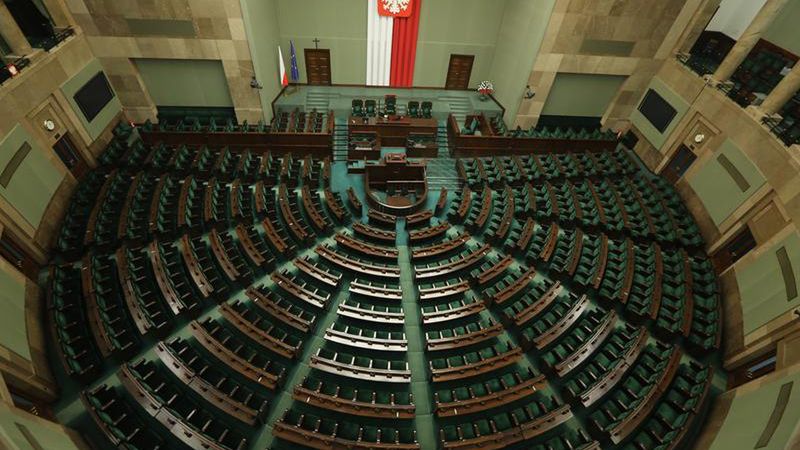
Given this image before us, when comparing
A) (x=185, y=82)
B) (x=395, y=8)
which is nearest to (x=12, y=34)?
(x=185, y=82)

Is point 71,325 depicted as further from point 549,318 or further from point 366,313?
point 549,318

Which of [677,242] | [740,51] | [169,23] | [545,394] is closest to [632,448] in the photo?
[545,394]

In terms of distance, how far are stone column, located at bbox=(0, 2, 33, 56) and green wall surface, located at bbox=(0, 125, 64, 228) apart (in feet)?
6.82

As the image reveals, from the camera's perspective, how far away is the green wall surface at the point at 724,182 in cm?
919

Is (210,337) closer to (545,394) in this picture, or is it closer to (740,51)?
(545,394)

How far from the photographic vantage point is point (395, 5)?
13.5 m

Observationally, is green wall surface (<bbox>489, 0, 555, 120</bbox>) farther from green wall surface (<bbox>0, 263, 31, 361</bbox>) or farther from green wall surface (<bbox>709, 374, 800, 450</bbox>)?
green wall surface (<bbox>0, 263, 31, 361</bbox>)

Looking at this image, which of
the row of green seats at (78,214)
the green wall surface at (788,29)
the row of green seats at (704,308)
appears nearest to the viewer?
the row of green seats at (704,308)

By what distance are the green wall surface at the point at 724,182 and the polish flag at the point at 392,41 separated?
35.4 feet

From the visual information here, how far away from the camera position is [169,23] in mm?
10859

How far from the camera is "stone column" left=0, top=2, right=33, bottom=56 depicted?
837cm

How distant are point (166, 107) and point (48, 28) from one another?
3.44 m

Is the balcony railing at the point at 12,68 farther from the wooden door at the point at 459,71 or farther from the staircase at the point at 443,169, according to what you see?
the wooden door at the point at 459,71

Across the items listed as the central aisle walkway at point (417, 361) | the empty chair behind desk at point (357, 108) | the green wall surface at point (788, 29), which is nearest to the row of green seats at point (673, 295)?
the central aisle walkway at point (417, 361)
